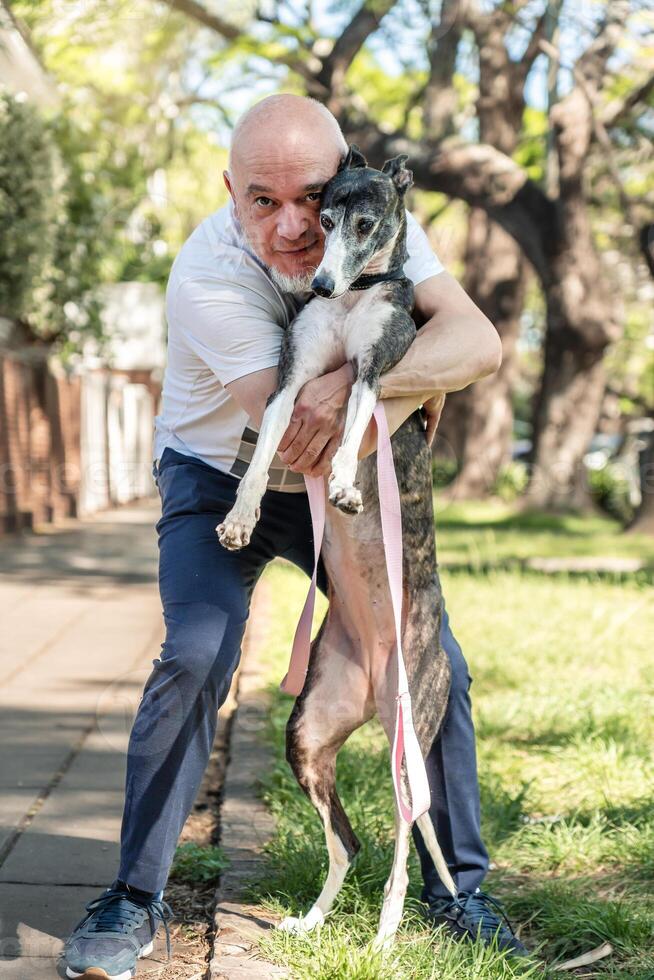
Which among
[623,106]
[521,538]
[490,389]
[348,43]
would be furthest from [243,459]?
[490,389]

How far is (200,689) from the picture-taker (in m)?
3.16

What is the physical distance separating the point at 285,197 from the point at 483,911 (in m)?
2.05

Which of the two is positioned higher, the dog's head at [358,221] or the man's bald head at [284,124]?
the man's bald head at [284,124]

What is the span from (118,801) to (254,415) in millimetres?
2042

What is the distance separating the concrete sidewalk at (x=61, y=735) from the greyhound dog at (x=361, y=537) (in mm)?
751

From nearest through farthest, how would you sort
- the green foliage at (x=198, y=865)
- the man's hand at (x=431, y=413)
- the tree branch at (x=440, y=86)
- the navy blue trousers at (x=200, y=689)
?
the navy blue trousers at (x=200, y=689)
the man's hand at (x=431, y=413)
the green foliage at (x=198, y=865)
the tree branch at (x=440, y=86)

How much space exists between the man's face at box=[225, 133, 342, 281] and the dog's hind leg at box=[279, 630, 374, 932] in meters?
1.11

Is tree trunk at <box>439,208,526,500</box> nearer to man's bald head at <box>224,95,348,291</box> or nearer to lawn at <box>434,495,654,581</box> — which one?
lawn at <box>434,495,654,581</box>

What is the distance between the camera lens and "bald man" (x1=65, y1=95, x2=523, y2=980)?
3.10m

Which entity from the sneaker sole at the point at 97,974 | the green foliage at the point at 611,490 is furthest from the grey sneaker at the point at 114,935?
the green foliage at the point at 611,490

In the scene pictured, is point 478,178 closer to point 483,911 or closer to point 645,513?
point 645,513

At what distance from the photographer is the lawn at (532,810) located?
3.14 m

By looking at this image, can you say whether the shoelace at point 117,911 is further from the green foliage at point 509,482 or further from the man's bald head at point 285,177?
the green foliage at point 509,482

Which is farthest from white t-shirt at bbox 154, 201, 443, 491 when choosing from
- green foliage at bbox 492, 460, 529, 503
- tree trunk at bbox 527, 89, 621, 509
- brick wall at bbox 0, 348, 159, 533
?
green foliage at bbox 492, 460, 529, 503
